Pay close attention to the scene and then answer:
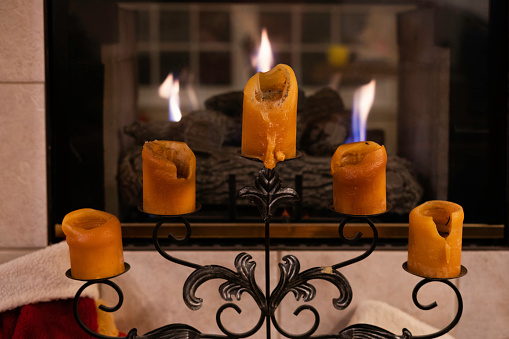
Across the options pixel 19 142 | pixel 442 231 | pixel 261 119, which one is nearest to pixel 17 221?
pixel 19 142

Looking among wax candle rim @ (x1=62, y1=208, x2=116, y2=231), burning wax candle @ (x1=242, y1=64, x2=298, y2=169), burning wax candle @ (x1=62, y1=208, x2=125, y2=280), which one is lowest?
burning wax candle @ (x1=62, y1=208, x2=125, y2=280)

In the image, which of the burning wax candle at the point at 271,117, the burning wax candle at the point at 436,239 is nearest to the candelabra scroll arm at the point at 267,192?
the burning wax candle at the point at 271,117

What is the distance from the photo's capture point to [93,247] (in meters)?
0.59

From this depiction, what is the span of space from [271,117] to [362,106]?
0.62 metres

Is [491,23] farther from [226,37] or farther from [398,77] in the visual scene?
[226,37]

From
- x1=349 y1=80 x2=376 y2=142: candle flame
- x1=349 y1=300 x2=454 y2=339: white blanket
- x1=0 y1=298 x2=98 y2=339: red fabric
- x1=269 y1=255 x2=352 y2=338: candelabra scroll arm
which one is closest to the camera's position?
x1=269 y1=255 x2=352 y2=338: candelabra scroll arm

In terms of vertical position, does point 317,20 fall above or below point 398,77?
above

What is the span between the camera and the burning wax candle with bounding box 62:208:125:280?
23.3 inches

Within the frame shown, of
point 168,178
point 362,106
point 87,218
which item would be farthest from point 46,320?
point 362,106

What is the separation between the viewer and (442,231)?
2.01 feet

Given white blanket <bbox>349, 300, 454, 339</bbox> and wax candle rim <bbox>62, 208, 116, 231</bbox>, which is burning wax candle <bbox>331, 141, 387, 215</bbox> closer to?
wax candle rim <bbox>62, 208, 116, 231</bbox>

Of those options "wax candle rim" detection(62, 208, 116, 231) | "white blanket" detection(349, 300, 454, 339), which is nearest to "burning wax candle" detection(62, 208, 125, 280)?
"wax candle rim" detection(62, 208, 116, 231)

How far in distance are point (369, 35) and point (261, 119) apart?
0.67 metres

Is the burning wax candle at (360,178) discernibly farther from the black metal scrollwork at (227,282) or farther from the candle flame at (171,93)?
the candle flame at (171,93)
